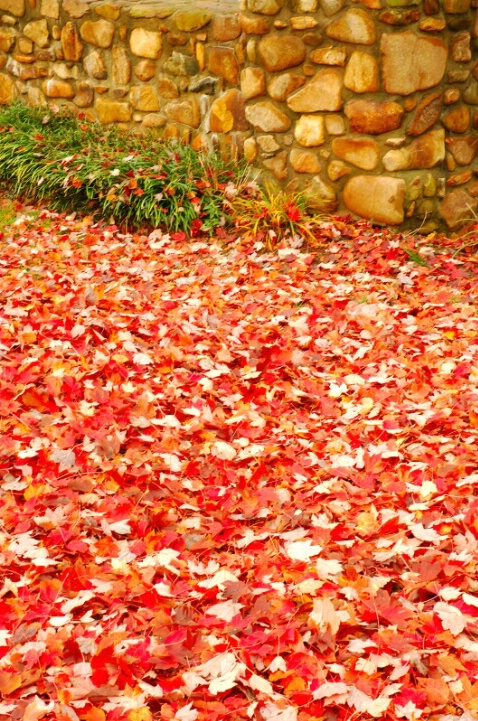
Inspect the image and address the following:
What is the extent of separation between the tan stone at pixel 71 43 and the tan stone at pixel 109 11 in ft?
1.19

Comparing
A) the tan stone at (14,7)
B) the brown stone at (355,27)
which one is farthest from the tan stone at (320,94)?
the tan stone at (14,7)

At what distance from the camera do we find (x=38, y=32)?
289 inches

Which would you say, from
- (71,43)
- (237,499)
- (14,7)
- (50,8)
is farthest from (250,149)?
(237,499)

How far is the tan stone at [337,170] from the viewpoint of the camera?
5.55 metres

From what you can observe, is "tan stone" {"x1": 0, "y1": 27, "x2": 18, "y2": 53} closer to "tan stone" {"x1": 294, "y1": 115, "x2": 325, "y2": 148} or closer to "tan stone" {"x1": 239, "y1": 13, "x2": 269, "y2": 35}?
"tan stone" {"x1": 239, "y1": 13, "x2": 269, "y2": 35}

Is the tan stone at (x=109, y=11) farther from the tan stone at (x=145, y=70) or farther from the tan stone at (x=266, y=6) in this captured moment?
the tan stone at (x=266, y=6)

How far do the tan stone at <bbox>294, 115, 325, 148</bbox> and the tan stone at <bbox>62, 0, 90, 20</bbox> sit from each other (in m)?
2.62

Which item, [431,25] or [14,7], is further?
[14,7]

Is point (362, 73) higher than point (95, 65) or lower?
higher

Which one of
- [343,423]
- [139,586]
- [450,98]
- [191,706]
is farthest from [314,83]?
[191,706]

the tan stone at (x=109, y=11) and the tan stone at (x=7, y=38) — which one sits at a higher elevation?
the tan stone at (x=109, y=11)

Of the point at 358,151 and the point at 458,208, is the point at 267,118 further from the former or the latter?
the point at 458,208

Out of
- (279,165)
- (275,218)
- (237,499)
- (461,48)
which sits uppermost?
(461,48)

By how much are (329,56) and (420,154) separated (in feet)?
3.04
